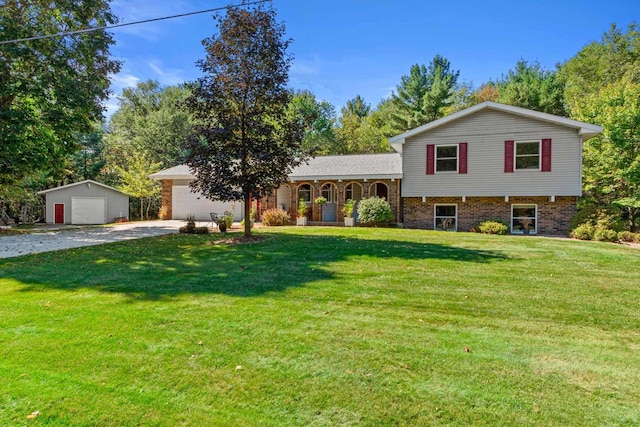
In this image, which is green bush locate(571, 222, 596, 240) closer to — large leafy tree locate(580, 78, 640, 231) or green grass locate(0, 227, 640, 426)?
large leafy tree locate(580, 78, 640, 231)

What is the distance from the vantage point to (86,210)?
22.8 meters

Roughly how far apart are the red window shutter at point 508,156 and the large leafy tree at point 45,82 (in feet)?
57.6

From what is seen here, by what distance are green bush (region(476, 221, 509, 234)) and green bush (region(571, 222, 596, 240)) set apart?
7.95ft

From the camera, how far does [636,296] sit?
209 inches

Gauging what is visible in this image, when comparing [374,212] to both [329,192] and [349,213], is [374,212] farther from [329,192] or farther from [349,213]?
Result: [329,192]

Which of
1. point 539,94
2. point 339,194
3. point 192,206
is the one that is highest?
point 539,94

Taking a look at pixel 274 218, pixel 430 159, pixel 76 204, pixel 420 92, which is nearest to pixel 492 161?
pixel 430 159

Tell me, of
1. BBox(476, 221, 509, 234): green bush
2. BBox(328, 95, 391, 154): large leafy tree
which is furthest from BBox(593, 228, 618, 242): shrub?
BBox(328, 95, 391, 154): large leafy tree

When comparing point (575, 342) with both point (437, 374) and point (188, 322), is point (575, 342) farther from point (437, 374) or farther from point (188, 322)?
point (188, 322)

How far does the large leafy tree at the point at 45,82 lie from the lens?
1332 centimetres

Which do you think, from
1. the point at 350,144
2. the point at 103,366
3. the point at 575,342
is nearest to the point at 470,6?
the point at 575,342

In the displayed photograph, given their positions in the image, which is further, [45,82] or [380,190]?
[380,190]

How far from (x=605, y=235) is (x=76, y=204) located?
1088 inches

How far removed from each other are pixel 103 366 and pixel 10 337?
5.00 ft
